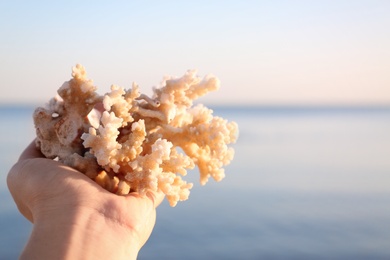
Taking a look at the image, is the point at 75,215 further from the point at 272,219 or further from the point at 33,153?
the point at 272,219

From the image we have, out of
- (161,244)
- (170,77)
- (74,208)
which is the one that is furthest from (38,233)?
(161,244)

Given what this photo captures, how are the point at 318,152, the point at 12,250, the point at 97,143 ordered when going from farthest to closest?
the point at 318,152
the point at 12,250
the point at 97,143

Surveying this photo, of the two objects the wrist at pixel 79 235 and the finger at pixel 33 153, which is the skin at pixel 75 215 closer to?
the wrist at pixel 79 235

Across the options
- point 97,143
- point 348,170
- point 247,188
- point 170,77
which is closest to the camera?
point 97,143

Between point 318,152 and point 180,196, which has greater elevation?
point 318,152

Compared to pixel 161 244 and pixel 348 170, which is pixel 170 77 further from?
pixel 348 170
